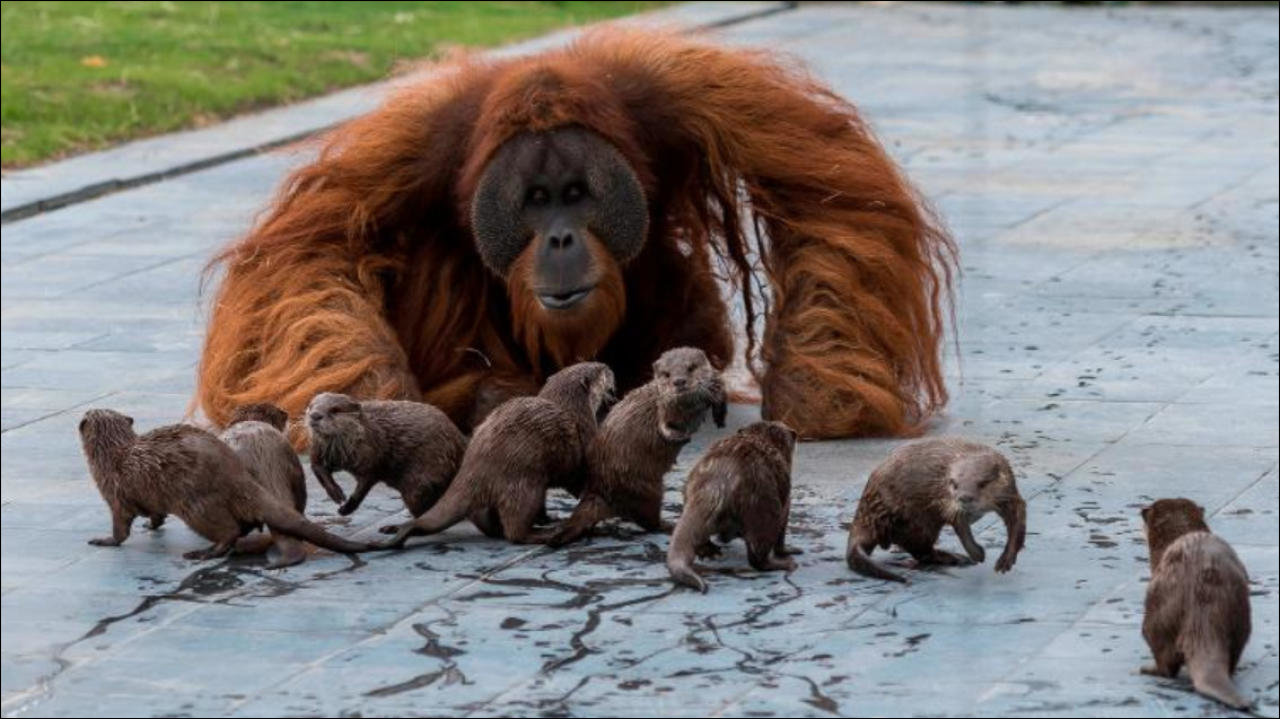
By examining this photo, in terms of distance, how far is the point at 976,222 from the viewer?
926 centimetres

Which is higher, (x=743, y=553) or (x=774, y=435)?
(x=774, y=435)

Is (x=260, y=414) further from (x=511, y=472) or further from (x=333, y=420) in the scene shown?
(x=511, y=472)

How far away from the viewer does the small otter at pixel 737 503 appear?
4848 millimetres

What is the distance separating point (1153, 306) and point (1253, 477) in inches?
81.9

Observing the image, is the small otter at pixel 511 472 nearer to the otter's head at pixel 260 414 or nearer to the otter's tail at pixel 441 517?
the otter's tail at pixel 441 517

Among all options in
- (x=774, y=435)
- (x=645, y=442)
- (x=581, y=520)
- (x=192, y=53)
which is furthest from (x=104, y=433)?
(x=192, y=53)

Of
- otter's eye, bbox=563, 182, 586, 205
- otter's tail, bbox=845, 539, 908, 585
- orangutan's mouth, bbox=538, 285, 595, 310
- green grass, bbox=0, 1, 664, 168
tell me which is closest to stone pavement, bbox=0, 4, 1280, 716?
otter's tail, bbox=845, 539, 908, 585

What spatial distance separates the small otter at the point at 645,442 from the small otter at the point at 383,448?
28 centimetres

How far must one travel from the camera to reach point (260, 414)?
546 centimetres

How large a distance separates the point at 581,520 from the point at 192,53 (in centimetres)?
795

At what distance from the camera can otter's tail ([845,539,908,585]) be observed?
191 inches

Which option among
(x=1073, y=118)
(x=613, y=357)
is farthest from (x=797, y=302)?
(x=1073, y=118)

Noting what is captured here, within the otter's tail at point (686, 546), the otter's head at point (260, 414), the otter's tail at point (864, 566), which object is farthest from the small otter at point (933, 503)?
the otter's head at point (260, 414)

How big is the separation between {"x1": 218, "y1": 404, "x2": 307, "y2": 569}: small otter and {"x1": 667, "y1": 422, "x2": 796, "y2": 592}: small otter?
0.73 metres
